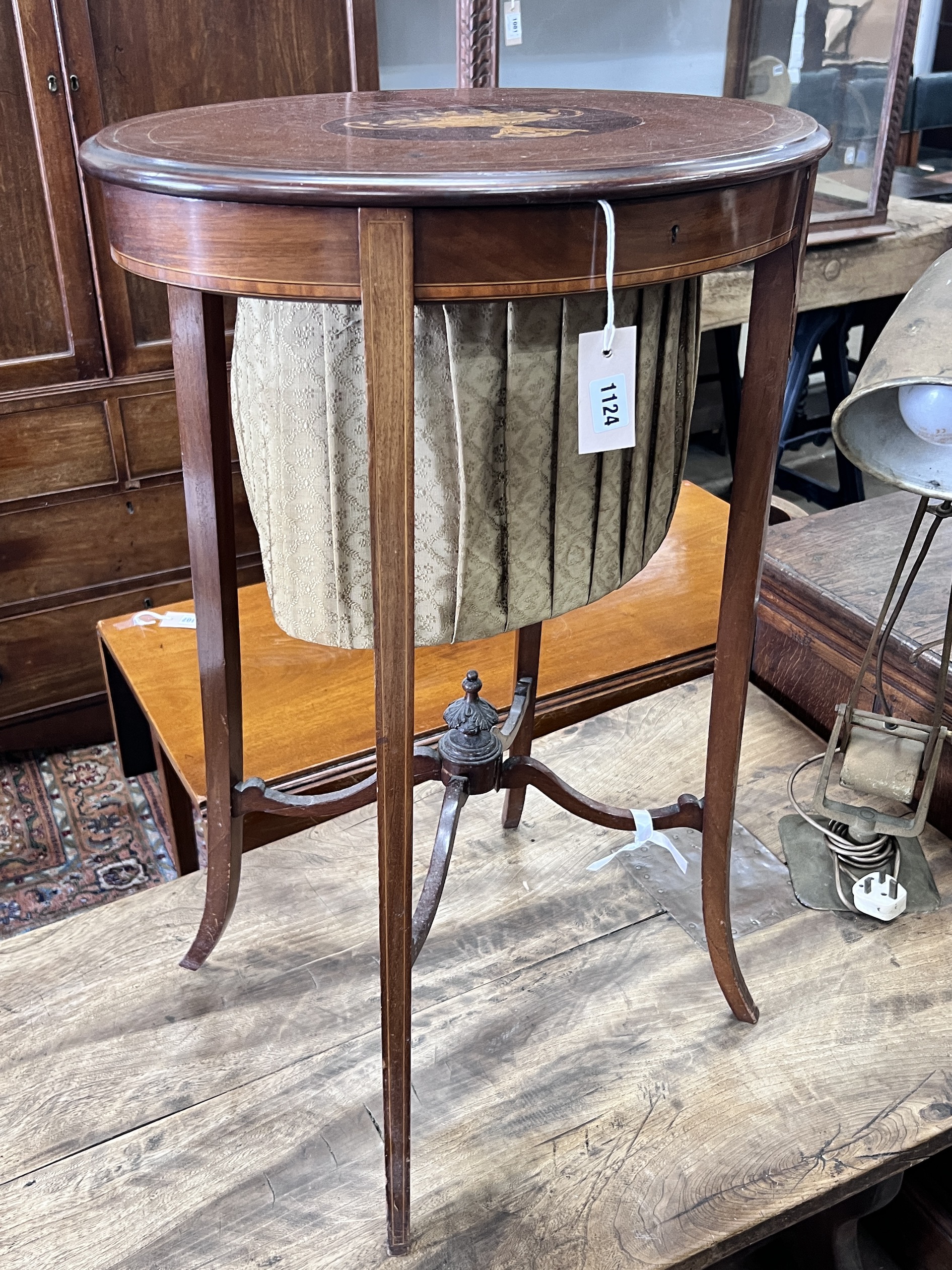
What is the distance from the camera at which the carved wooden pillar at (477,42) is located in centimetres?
199

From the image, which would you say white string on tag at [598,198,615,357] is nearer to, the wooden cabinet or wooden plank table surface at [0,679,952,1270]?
wooden plank table surface at [0,679,952,1270]

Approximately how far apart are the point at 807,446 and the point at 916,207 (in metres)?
0.99

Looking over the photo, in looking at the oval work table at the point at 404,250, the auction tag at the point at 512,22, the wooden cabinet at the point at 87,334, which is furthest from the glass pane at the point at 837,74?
the oval work table at the point at 404,250

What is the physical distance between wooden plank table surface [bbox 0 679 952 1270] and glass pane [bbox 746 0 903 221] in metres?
1.97

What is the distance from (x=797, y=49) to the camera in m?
2.48

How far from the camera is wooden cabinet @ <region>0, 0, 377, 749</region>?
1800mm

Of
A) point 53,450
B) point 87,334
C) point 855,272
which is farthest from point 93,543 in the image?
point 855,272

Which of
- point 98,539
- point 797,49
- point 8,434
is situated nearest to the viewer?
point 8,434

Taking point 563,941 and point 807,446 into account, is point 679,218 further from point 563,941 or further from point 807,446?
point 807,446

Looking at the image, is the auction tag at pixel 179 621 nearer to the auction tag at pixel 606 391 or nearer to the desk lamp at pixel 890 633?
the desk lamp at pixel 890 633

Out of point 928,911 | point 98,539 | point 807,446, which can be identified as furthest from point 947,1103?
point 807,446

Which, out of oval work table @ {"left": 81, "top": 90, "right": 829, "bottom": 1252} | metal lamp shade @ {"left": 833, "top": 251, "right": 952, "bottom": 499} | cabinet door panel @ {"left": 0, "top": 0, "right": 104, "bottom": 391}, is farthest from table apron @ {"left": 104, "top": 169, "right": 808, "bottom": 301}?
cabinet door panel @ {"left": 0, "top": 0, "right": 104, "bottom": 391}

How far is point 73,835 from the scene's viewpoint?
2.07 meters

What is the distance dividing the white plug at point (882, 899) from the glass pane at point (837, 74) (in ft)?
6.35
